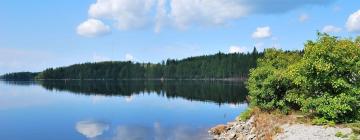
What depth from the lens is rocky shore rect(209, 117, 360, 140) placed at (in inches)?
872

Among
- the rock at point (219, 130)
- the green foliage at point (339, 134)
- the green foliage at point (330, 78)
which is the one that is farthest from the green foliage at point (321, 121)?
the rock at point (219, 130)

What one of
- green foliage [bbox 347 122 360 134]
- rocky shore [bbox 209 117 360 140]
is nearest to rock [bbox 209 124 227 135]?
rocky shore [bbox 209 117 360 140]

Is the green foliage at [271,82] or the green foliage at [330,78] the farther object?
the green foliage at [271,82]

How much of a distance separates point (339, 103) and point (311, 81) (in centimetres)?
235

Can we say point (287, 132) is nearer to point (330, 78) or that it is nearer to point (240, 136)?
point (330, 78)

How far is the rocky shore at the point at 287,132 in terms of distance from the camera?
22141mm

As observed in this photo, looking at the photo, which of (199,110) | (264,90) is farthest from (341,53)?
(199,110)

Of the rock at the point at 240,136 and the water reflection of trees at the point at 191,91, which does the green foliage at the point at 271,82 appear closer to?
the rock at the point at 240,136

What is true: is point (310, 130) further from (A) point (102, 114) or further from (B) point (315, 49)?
(A) point (102, 114)

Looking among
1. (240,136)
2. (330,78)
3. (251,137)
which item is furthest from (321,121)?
(240,136)

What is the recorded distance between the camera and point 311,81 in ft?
85.5

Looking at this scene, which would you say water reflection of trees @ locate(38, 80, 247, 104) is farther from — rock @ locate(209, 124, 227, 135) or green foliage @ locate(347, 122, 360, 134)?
green foliage @ locate(347, 122, 360, 134)

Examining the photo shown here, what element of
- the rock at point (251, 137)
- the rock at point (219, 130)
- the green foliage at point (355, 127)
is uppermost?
the green foliage at point (355, 127)

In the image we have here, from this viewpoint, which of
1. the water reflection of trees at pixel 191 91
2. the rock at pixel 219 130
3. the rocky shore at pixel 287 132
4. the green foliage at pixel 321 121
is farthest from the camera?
the water reflection of trees at pixel 191 91
